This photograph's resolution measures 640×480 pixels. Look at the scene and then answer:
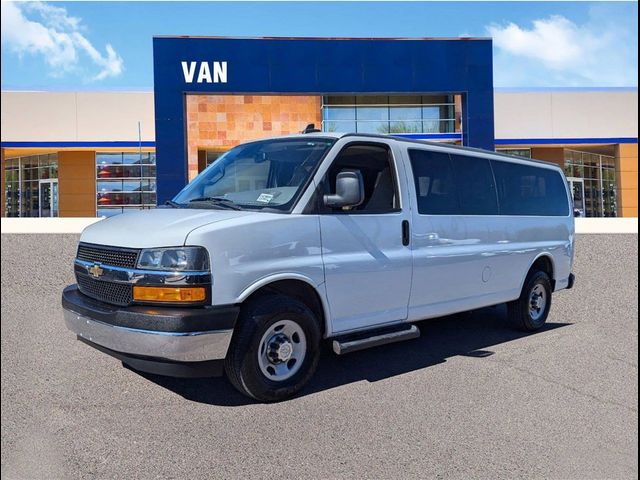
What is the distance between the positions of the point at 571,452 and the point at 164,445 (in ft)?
8.80

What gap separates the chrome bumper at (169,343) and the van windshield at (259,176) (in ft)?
3.80

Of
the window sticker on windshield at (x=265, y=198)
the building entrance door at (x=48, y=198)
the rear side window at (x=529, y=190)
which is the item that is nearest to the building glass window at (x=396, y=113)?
the building entrance door at (x=48, y=198)

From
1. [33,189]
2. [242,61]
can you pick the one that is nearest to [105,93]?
[33,189]

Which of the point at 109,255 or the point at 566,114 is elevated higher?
the point at 566,114

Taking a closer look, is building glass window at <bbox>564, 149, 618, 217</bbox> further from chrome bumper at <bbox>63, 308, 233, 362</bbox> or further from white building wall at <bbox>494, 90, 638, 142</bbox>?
chrome bumper at <bbox>63, 308, 233, 362</bbox>

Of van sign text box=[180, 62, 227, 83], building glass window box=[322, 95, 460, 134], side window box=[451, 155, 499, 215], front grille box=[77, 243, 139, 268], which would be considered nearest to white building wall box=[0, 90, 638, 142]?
building glass window box=[322, 95, 460, 134]

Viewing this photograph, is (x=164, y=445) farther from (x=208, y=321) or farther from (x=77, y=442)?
(x=208, y=321)

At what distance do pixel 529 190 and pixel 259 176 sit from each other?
3987 millimetres

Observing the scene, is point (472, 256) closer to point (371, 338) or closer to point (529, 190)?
point (371, 338)

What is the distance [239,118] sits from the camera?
2381 centimetres

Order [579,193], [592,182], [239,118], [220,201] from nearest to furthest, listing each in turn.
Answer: [220,201]
[239,118]
[579,193]
[592,182]

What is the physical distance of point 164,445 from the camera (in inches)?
148

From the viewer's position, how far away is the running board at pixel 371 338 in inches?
186

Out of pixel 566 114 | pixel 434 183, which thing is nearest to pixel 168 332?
pixel 434 183
